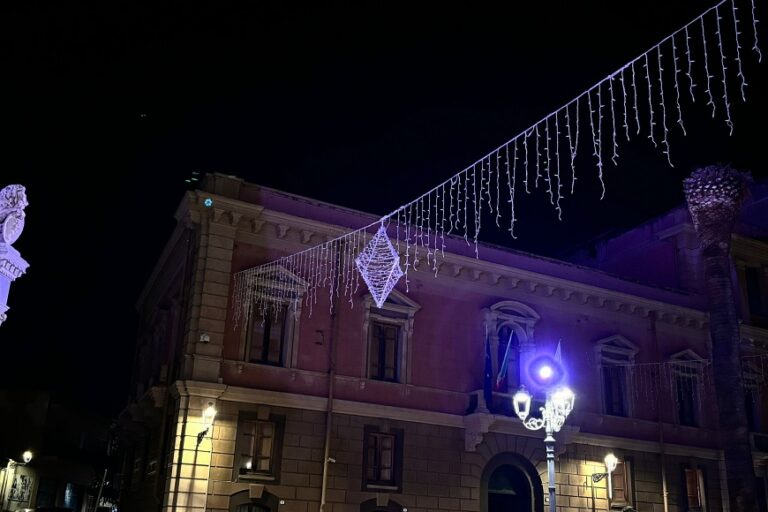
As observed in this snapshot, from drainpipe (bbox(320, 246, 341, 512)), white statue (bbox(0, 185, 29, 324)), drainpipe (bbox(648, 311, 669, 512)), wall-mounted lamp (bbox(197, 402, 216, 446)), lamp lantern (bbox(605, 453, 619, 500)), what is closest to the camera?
white statue (bbox(0, 185, 29, 324))

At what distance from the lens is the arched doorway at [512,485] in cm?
2245

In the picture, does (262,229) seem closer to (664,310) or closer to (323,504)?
(323,504)

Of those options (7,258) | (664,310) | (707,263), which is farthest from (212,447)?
(664,310)

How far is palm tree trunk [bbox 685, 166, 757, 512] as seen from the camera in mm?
19891

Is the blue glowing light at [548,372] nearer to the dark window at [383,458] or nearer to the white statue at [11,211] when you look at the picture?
the dark window at [383,458]

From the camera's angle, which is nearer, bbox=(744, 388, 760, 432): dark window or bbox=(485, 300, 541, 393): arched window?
bbox=(485, 300, 541, 393): arched window

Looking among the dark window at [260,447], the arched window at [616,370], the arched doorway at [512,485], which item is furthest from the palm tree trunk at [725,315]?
the dark window at [260,447]

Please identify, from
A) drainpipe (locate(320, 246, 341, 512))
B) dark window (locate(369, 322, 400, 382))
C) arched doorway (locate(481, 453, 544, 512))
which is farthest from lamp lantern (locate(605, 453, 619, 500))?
drainpipe (locate(320, 246, 341, 512))

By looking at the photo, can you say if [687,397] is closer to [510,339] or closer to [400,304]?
[510,339]

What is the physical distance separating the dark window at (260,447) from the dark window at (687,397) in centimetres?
1522

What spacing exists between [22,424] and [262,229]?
3300 cm

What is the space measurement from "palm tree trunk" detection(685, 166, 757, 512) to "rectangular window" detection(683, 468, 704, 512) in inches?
223

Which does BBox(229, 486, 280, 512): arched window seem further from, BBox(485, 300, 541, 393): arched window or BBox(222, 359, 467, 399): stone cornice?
BBox(485, 300, 541, 393): arched window

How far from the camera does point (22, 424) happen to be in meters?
45.6
